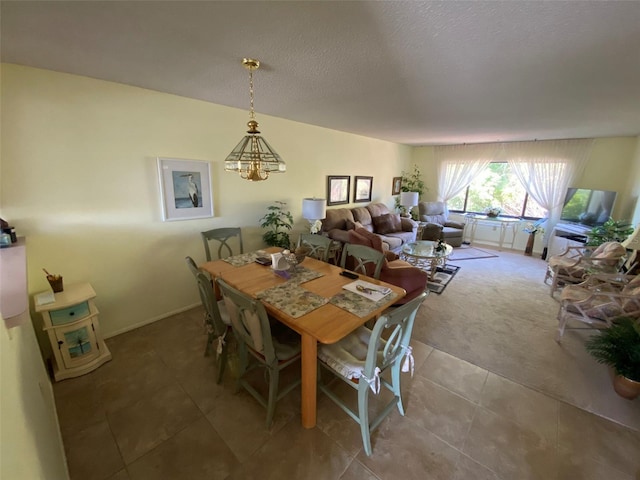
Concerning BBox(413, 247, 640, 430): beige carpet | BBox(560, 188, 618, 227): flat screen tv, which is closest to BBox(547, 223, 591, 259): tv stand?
BBox(560, 188, 618, 227): flat screen tv

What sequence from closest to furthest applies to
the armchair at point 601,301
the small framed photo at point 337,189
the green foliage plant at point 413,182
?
the armchair at point 601,301, the small framed photo at point 337,189, the green foliage plant at point 413,182

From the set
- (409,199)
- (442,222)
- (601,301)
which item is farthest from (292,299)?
(442,222)

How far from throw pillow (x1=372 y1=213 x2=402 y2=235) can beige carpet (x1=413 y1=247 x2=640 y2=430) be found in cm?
154

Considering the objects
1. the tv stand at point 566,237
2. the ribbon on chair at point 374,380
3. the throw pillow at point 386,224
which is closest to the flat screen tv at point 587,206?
the tv stand at point 566,237

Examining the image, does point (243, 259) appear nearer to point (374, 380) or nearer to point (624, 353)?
point (374, 380)

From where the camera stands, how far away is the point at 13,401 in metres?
0.78

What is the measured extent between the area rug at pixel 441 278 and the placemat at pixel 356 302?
216 cm

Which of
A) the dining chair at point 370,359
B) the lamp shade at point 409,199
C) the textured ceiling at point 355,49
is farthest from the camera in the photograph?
the lamp shade at point 409,199

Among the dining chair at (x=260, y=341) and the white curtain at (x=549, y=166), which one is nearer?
the dining chair at (x=260, y=341)

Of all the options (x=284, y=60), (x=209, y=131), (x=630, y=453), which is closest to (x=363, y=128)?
(x=209, y=131)

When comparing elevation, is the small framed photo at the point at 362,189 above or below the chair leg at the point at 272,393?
above

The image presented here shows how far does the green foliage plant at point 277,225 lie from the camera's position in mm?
3625

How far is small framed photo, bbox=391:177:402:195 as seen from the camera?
21.2ft

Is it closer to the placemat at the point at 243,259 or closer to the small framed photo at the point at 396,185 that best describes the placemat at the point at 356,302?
the placemat at the point at 243,259
